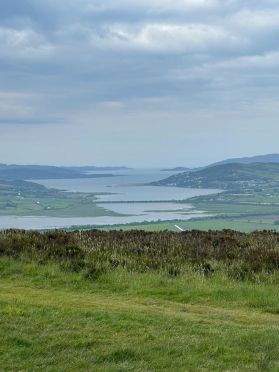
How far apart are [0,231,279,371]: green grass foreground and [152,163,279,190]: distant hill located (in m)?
110

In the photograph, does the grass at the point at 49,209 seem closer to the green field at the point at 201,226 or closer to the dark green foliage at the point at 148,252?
the green field at the point at 201,226

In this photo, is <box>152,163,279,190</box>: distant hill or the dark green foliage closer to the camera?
the dark green foliage

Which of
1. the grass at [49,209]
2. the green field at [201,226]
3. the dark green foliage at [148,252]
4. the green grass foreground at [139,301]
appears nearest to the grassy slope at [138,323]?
the green grass foreground at [139,301]

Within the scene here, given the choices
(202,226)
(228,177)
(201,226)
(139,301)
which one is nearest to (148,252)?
(139,301)

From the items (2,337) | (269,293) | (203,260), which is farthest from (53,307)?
(203,260)

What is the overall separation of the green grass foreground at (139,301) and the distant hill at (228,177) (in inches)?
4321

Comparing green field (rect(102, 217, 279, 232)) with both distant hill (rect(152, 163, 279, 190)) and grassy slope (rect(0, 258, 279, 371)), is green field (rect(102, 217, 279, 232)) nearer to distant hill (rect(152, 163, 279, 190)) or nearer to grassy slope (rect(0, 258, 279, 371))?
grassy slope (rect(0, 258, 279, 371))

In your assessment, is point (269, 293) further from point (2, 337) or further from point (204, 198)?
point (204, 198)

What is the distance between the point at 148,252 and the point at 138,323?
6.54 m

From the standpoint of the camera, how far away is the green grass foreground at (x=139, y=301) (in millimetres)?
7074

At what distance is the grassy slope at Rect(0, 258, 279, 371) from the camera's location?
6.95 m

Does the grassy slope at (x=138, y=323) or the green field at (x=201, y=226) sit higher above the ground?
the grassy slope at (x=138, y=323)

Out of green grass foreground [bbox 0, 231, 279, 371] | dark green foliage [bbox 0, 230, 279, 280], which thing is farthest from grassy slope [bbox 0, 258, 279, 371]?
dark green foliage [bbox 0, 230, 279, 280]

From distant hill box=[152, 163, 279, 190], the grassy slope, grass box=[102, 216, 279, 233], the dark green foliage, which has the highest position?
distant hill box=[152, 163, 279, 190]
